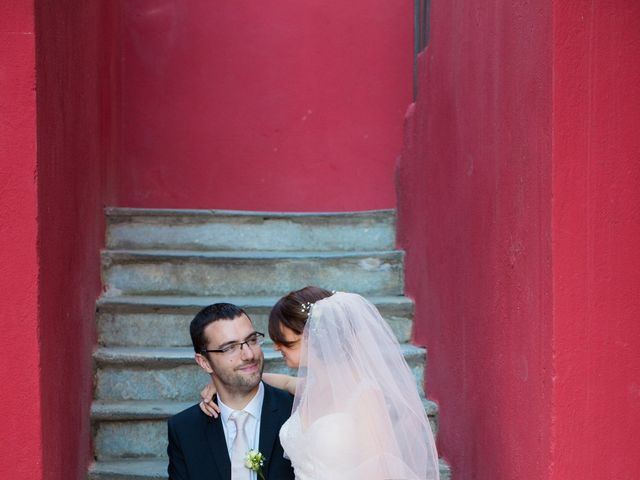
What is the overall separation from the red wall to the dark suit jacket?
79 cm

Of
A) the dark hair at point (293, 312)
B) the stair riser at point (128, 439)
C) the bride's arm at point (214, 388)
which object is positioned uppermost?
the dark hair at point (293, 312)

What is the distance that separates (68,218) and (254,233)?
76.0 inches

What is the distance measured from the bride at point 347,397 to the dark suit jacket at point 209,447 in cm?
39

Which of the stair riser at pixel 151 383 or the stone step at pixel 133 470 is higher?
the stair riser at pixel 151 383

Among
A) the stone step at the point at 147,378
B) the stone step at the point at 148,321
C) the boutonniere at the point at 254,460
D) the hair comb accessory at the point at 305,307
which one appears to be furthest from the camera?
the stone step at the point at 148,321

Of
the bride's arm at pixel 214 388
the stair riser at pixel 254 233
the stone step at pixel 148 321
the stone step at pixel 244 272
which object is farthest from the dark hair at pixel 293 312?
the stair riser at pixel 254 233

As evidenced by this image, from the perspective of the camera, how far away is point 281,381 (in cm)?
387

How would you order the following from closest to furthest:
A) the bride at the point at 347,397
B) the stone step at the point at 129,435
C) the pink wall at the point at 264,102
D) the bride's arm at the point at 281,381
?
1. the bride at the point at 347,397
2. the bride's arm at the point at 281,381
3. the stone step at the point at 129,435
4. the pink wall at the point at 264,102

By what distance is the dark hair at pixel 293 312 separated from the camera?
3084mm

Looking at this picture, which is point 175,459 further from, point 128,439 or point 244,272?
point 244,272

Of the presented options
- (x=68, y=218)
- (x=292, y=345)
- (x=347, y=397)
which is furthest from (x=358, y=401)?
(x=68, y=218)

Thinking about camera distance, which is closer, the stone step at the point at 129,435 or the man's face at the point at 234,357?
the man's face at the point at 234,357

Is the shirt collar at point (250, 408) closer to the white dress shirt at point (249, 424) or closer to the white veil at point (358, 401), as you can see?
the white dress shirt at point (249, 424)

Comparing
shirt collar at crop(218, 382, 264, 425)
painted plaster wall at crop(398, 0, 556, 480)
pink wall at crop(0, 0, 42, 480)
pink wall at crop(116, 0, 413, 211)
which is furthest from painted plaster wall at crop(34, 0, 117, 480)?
painted plaster wall at crop(398, 0, 556, 480)
